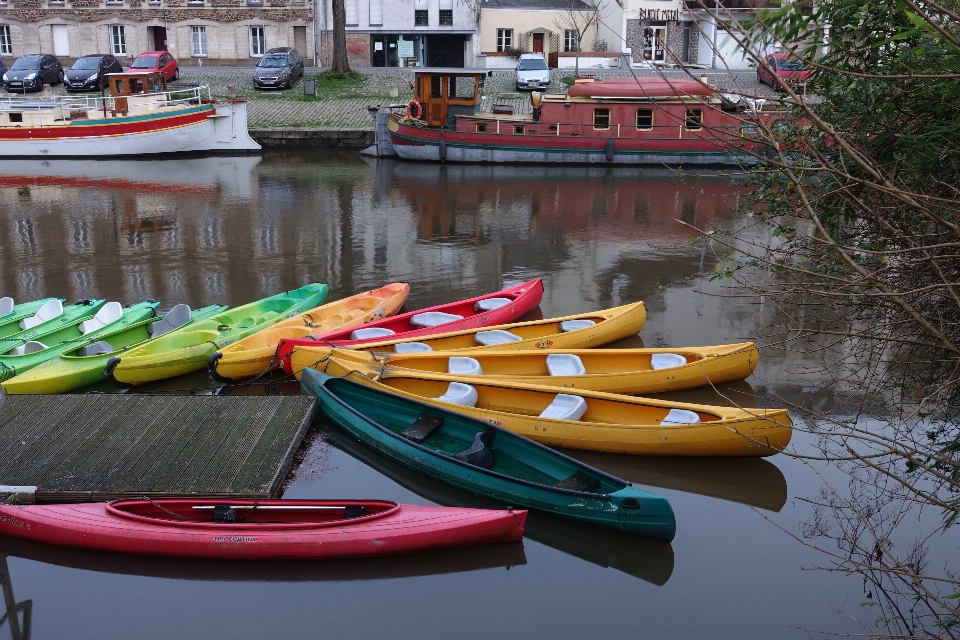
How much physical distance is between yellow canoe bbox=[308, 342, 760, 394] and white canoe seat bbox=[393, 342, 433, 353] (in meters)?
0.41

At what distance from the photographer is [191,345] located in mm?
10367

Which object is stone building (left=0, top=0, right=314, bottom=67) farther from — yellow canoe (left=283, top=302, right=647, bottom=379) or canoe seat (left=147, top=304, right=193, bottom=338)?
yellow canoe (left=283, top=302, right=647, bottom=379)

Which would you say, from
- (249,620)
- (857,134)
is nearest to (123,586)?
(249,620)

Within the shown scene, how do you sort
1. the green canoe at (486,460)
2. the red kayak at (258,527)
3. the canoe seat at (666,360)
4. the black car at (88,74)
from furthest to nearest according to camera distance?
1. the black car at (88,74)
2. the canoe seat at (666,360)
3. the green canoe at (486,460)
4. the red kayak at (258,527)

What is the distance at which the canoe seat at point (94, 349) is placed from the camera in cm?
1012

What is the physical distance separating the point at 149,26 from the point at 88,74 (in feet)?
26.5

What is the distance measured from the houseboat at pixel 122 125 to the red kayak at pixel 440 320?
659 inches

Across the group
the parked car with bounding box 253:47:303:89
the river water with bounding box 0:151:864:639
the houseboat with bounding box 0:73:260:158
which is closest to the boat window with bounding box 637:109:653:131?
the river water with bounding box 0:151:864:639

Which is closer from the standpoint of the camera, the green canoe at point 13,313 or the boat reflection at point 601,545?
the boat reflection at point 601,545

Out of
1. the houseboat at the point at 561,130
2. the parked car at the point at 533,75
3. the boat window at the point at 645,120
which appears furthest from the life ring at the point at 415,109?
the parked car at the point at 533,75

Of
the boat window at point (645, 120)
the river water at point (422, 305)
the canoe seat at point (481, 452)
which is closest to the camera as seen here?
the river water at point (422, 305)

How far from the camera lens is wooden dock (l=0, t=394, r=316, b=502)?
7742 millimetres

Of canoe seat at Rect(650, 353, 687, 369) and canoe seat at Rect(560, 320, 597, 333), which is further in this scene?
canoe seat at Rect(560, 320, 597, 333)

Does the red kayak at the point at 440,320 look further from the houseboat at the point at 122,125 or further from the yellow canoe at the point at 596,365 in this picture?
the houseboat at the point at 122,125
